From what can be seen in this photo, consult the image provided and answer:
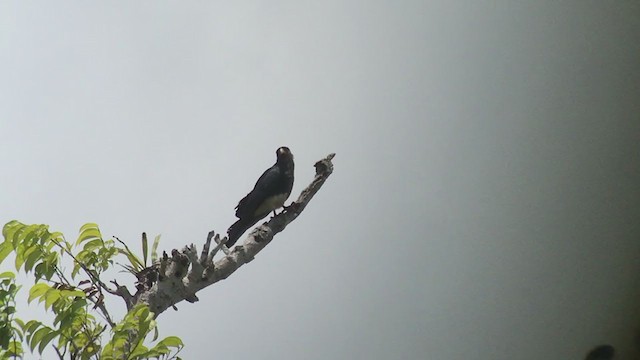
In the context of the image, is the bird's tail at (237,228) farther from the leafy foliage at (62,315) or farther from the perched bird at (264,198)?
the leafy foliage at (62,315)

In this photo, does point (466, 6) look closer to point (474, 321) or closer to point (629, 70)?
point (629, 70)

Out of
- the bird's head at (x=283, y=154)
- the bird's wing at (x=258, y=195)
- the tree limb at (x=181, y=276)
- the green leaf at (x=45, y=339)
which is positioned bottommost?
the green leaf at (x=45, y=339)

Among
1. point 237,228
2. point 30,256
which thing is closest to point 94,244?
point 30,256

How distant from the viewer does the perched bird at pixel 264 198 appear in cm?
167

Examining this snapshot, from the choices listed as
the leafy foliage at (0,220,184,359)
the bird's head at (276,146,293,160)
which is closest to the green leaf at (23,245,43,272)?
the leafy foliage at (0,220,184,359)

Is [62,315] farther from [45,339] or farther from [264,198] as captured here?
[264,198]

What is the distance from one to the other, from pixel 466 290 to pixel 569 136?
63cm

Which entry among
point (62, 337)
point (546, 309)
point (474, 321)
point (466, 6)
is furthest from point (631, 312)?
point (62, 337)

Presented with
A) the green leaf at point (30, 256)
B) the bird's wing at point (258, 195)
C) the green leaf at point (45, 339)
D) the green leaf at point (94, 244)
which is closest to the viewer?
the green leaf at point (45, 339)

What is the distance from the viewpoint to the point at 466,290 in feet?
7.80

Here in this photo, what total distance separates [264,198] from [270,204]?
0.07 feet

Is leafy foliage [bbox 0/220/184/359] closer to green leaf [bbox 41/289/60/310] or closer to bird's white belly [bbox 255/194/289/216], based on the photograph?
green leaf [bbox 41/289/60/310]

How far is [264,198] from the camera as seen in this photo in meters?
1.67

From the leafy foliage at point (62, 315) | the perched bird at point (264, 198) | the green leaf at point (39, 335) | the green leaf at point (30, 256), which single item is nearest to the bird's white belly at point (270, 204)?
the perched bird at point (264, 198)
